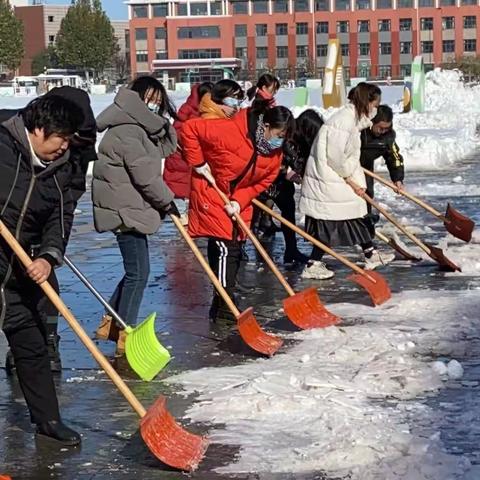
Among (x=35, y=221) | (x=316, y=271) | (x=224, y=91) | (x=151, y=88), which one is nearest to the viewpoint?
(x=35, y=221)

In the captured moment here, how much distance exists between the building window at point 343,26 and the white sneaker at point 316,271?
312 feet

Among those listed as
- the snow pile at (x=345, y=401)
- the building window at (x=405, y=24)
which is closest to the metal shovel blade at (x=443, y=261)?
the snow pile at (x=345, y=401)

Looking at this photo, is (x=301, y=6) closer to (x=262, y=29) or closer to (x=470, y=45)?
(x=262, y=29)

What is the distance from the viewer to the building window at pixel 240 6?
103 metres

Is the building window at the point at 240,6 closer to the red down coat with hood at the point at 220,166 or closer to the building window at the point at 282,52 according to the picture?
the building window at the point at 282,52

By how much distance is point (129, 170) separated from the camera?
20.7 feet

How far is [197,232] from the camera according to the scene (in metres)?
7.34

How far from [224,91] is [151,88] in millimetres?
1796

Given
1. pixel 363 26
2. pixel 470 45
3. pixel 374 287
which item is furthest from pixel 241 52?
pixel 374 287

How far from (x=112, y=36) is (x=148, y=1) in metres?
5.34

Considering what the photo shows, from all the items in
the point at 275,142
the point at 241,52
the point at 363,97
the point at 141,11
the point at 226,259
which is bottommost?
the point at 226,259

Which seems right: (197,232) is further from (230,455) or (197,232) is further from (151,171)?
(230,455)

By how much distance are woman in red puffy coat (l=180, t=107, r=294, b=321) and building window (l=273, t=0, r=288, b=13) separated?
97465 millimetres

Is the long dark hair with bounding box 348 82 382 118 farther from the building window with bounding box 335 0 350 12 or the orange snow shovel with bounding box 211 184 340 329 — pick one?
the building window with bounding box 335 0 350 12
